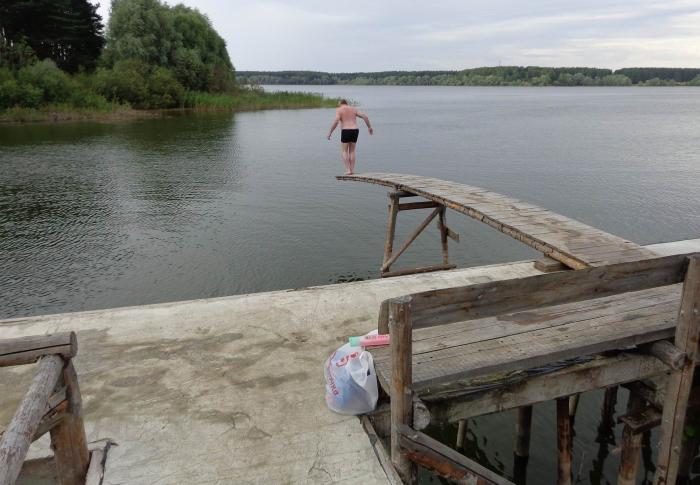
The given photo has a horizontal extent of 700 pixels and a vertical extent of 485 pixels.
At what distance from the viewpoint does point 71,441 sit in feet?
12.9

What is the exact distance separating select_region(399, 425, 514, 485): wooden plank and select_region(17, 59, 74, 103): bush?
50.3 m

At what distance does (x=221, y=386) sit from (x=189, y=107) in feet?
187

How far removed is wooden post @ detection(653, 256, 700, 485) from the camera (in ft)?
14.7

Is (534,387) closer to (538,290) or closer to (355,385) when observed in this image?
(538,290)

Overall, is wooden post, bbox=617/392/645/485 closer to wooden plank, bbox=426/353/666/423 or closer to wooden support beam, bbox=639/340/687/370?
wooden plank, bbox=426/353/666/423

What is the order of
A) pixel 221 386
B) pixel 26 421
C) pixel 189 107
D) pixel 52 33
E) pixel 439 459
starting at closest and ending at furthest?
pixel 26 421, pixel 439 459, pixel 221 386, pixel 52 33, pixel 189 107

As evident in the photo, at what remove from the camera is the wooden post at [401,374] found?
3.67 meters

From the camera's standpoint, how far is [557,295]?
13.3 feet

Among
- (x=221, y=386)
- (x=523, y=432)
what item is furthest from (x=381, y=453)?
(x=523, y=432)

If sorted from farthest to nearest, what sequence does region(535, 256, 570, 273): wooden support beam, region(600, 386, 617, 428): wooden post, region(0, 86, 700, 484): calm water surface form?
region(0, 86, 700, 484): calm water surface, region(535, 256, 570, 273): wooden support beam, region(600, 386, 617, 428): wooden post

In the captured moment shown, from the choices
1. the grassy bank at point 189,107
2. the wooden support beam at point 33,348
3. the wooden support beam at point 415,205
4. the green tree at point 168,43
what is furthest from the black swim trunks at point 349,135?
the green tree at point 168,43

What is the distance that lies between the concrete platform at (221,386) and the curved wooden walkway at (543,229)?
1799 mm

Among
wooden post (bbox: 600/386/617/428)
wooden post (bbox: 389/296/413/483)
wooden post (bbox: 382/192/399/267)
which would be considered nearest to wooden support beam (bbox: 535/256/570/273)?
wooden post (bbox: 600/386/617/428)

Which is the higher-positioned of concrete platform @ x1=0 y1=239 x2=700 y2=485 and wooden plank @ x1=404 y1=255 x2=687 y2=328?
wooden plank @ x1=404 y1=255 x2=687 y2=328
